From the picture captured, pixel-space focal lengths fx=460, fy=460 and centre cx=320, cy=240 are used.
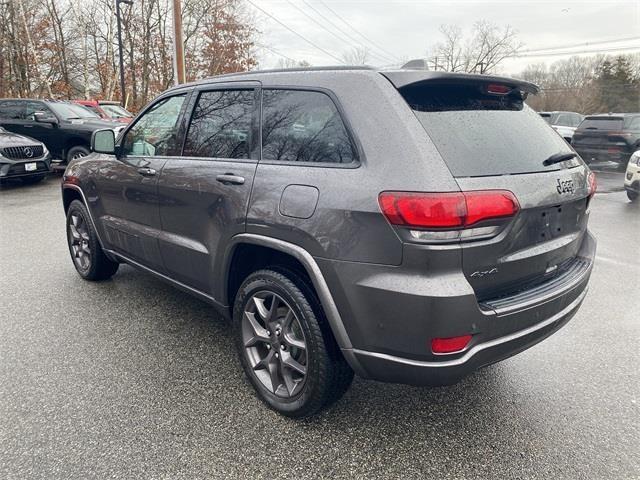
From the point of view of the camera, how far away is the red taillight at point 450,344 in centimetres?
187

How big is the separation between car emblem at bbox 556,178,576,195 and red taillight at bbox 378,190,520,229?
0.52 meters

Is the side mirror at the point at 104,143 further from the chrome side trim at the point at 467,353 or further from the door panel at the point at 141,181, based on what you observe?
the chrome side trim at the point at 467,353

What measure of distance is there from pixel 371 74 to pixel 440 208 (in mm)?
772

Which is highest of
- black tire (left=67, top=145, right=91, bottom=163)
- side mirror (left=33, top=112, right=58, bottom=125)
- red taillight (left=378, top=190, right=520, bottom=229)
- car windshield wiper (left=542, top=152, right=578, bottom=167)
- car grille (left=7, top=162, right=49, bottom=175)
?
side mirror (left=33, top=112, right=58, bottom=125)

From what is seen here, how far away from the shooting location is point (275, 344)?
2.45 m

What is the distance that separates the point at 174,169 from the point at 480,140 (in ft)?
6.26

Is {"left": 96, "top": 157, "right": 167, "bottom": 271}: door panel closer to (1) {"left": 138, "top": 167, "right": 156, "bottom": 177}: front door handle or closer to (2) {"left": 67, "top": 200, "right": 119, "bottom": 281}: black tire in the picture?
(1) {"left": 138, "top": 167, "right": 156, "bottom": 177}: front door handle

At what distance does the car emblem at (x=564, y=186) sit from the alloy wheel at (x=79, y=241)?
12.7 ft

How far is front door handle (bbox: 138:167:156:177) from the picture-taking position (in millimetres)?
3206

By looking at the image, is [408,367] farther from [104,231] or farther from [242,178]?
[104,231]

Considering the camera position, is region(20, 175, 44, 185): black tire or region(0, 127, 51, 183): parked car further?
region(20, 175, 44, 185): black tire

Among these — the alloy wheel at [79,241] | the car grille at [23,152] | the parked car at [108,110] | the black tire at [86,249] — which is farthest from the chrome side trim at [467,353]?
the parked car at [108,110]

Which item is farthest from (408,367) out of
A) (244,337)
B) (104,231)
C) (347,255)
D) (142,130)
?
(104,231)

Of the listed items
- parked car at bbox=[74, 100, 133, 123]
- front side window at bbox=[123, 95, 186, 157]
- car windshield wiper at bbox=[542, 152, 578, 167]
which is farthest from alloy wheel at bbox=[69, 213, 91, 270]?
parked car at bbox=[74, 100, 133, 123]
